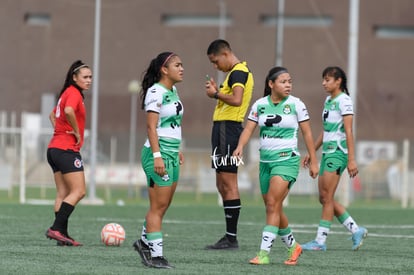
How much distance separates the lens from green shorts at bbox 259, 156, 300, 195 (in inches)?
457

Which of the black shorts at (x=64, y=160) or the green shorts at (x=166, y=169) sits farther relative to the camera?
the black shorts at (x=64, y=160)

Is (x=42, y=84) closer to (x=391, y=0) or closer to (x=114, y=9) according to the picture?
(x=114, y=9)

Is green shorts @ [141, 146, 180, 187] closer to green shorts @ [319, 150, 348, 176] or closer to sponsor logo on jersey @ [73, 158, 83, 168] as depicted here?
sponsor logo on jersey @ [73, 158, 83, 168]

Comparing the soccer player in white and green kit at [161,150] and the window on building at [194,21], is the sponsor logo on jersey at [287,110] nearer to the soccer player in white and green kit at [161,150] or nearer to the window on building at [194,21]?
the soccer player in white and green kit at [161,150]

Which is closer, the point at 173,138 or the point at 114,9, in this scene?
the point at 173,138

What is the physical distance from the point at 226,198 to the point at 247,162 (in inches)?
1105

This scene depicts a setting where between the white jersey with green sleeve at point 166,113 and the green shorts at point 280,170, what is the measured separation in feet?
4.17

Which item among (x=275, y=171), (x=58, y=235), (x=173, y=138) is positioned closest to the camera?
(x=173, y=138)

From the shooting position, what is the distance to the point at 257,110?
11812mm

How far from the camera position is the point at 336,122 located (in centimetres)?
1380

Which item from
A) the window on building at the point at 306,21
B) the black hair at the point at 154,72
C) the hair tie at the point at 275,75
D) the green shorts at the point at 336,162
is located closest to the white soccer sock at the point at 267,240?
the hair tie at the point at 275,75

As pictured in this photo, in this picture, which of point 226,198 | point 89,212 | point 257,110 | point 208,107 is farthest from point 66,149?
point 208,107

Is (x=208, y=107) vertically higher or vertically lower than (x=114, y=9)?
lower

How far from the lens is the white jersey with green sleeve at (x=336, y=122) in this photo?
13.7m
